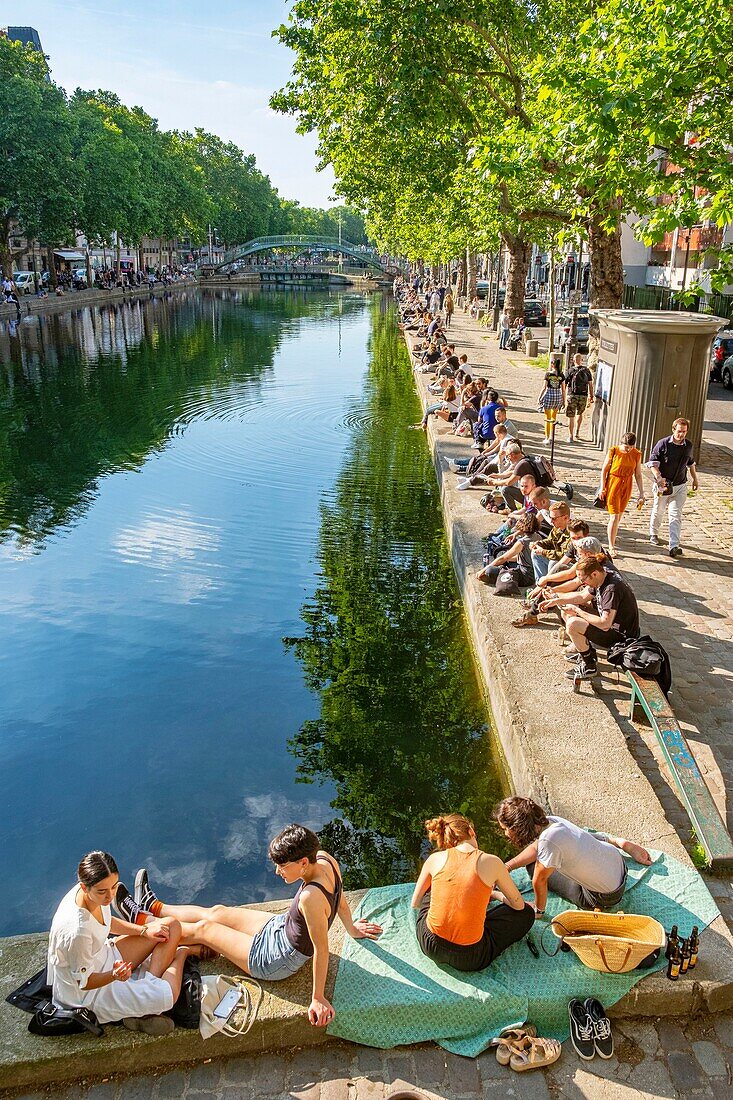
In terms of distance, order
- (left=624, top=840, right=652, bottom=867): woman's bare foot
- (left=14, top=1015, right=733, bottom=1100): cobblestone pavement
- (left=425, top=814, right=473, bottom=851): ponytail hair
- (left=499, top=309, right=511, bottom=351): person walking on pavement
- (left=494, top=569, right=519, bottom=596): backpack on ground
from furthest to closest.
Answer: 1. (left=499, top=309, right=511, bottom=351): person walking on pavement
2. (left=494, top=569, right=519, bottom=596): backpack on ground
3. (left=624, top=840, right=652, bottom=867): woman's bare foot
4. (left=425, top=814, right=473, bottom=851): ponytail hair
5. (left=14, top=1015, right=733, bottom=1100): cobblestone pavement

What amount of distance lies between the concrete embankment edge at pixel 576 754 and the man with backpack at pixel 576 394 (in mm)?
7984

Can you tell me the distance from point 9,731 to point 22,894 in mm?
2529

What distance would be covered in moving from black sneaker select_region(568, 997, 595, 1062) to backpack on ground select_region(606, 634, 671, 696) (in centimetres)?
→ 323

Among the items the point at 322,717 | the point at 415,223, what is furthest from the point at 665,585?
the point at 415,223

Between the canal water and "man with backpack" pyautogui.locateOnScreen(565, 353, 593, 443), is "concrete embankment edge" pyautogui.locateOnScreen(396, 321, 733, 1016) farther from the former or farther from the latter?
"man with backpack" pyautogui.locateOnScreen(565, 353, 593, 443)

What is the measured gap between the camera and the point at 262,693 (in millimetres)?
9328

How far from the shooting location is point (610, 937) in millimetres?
4676

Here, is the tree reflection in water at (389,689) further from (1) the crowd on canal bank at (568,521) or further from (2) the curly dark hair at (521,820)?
(2) the curly dark hair at (521,820)

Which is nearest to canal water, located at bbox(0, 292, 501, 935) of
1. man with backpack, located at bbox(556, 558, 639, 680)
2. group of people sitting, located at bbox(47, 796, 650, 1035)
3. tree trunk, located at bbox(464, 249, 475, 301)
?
man with backpack, located at bbox(556, 558, 639, 680)

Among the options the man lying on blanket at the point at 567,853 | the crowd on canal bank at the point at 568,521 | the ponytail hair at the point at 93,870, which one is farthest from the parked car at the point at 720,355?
the ponytail hair at the point at 93,870

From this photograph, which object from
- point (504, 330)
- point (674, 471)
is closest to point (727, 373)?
point (504, 330)

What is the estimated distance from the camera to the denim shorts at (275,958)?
4.64m

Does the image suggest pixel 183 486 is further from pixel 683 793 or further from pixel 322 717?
pixel 683 793

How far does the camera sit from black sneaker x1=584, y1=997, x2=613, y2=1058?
14.4ft
